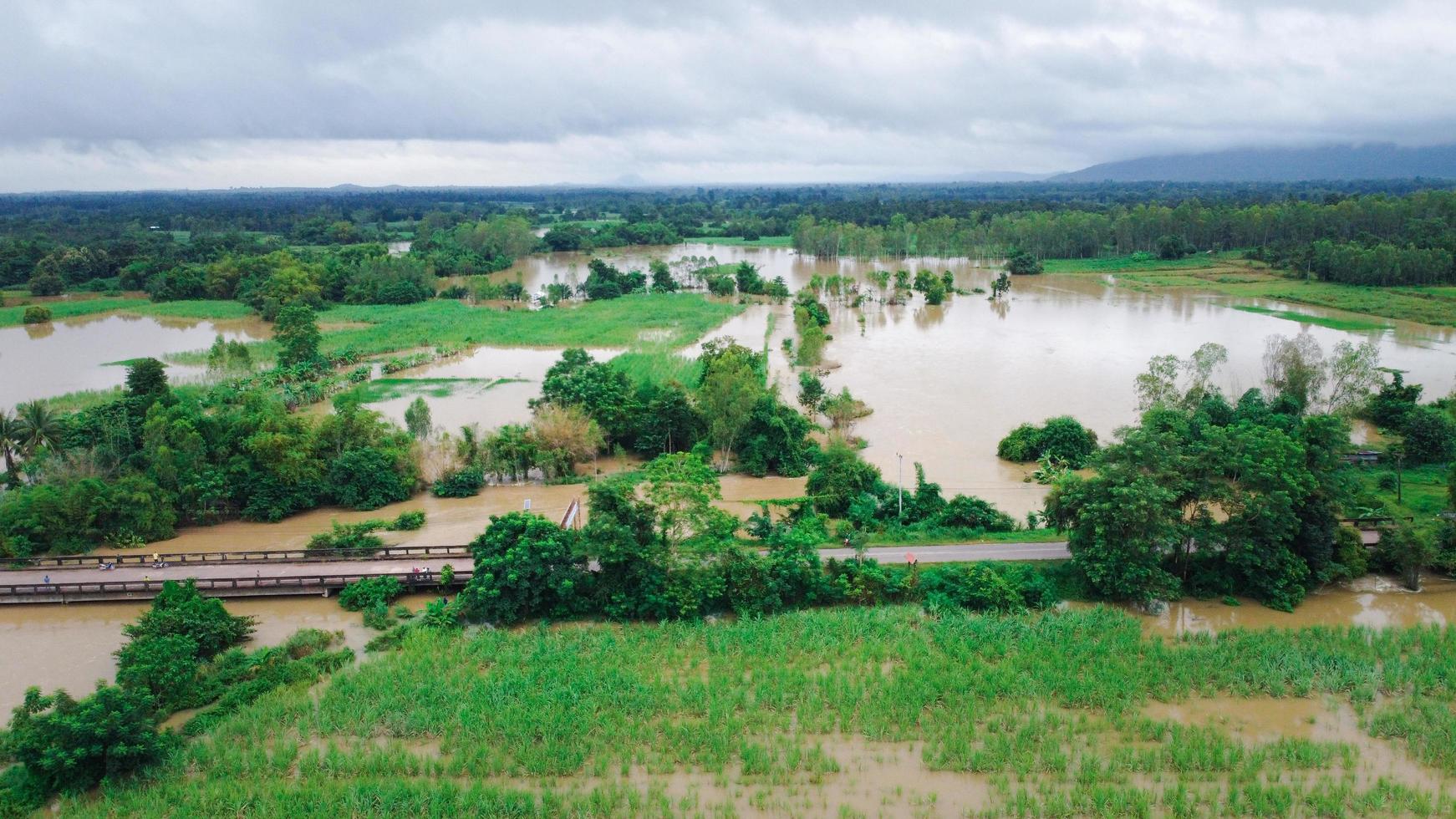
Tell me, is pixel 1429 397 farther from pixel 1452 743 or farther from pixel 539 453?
pixel 539 453

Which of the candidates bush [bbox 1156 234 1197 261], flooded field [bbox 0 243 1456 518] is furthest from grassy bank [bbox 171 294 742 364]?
bush [bbox 1156 234 1197 261]

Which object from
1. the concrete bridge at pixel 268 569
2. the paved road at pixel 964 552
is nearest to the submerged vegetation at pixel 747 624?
the paved road at pixel 964 552

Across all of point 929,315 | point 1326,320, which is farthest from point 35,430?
point 1326,320

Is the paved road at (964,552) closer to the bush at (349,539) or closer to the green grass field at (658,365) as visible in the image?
Result: the bush at (349,539)

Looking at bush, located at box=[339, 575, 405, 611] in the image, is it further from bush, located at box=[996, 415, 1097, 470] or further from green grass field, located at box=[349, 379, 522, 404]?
bush, located at box=[996, 415, 1097, 470]

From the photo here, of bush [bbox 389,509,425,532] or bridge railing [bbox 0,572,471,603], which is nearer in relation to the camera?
bridge railing [bbox 0,572,471,603]

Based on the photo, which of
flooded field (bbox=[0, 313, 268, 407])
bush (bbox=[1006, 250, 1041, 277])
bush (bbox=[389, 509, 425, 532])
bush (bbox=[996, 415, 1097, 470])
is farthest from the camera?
bush (bbox=[1006, 250, 1041, 277])
